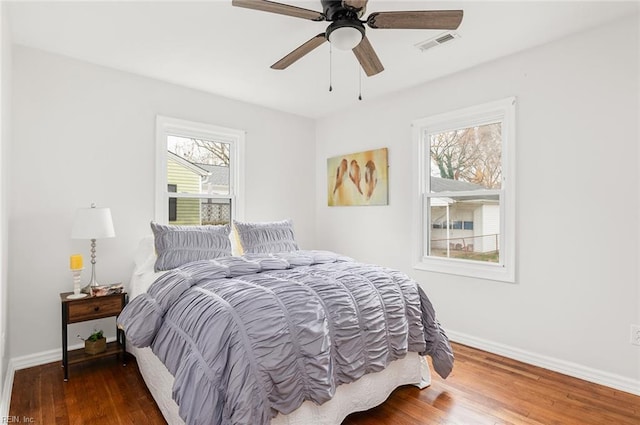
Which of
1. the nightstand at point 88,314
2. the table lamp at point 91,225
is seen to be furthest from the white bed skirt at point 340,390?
the table lamp at point 91,225

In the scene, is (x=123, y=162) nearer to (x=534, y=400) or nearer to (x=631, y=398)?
(x=534, y=400)

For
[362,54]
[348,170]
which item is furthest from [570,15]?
[348,170]

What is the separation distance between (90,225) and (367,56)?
93.8 inches

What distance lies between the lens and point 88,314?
8.70 ft

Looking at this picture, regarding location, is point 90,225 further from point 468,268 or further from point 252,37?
point 468,268

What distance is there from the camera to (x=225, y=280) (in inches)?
85.7

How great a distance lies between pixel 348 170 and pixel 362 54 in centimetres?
217

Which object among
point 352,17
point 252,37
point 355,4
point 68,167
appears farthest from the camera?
point 68,167

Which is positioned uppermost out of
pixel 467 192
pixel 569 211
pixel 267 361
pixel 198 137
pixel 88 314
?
pixel 198 137

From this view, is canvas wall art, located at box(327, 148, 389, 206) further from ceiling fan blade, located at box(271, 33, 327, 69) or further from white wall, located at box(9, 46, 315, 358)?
ceiling fan blade, located at box(271, 33, 327, 69)

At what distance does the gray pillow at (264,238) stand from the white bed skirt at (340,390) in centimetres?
126

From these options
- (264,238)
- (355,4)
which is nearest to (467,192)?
(264,238)

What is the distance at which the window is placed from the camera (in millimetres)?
3010

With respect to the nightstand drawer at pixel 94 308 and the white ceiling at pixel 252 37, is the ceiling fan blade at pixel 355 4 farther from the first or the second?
the nightstand drawer at pixel 94 308
